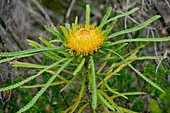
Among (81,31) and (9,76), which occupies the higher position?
(81,31)

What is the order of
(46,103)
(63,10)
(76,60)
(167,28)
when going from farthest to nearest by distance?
(63,10)
(167,28)
(46,103)
(76,60)

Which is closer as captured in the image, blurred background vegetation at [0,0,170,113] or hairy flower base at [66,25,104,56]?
hairy flower base at [66,25,104,56]

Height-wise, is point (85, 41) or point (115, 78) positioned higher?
point (85, 41)

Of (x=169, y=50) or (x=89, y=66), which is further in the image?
(x=169, y=50)

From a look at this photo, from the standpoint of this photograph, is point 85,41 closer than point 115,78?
Yes

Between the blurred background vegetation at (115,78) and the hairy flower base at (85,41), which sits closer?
the hairy flower base at (85,41)

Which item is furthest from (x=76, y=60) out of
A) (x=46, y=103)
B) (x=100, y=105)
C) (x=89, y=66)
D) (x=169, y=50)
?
(x=169, y=50)

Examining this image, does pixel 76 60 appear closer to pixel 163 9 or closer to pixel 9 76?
pixel 9 76

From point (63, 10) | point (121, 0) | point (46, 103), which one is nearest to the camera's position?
point (46, 103)
